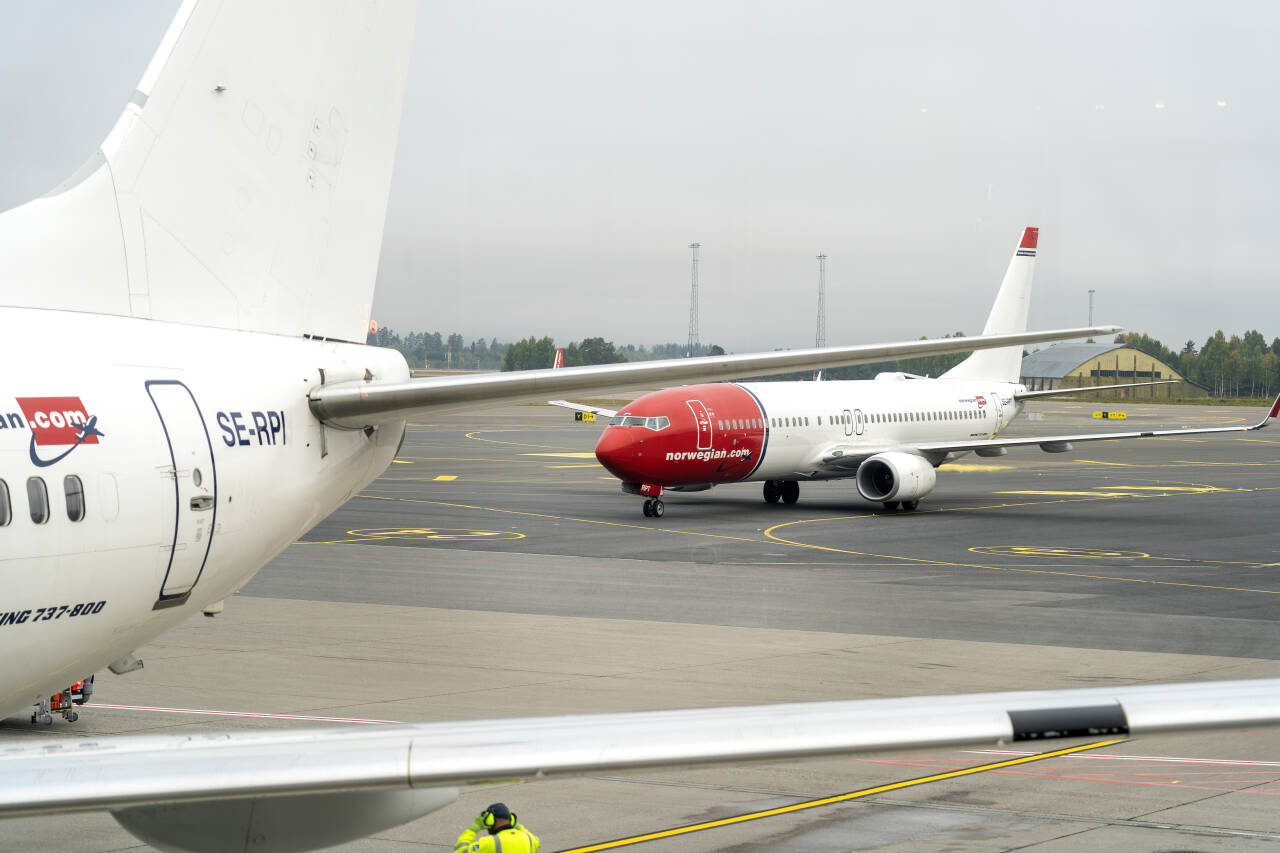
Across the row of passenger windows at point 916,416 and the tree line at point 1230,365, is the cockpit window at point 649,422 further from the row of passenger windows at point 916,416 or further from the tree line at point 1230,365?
the tree line at point 1230,365

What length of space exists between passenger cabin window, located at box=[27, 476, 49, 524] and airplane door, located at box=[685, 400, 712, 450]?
29651 millimetres

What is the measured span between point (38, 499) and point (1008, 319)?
4533cm

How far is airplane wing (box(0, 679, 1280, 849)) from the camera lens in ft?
17.5

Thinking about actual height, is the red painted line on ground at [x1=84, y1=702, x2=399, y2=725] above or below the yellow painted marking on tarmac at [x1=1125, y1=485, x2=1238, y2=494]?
below

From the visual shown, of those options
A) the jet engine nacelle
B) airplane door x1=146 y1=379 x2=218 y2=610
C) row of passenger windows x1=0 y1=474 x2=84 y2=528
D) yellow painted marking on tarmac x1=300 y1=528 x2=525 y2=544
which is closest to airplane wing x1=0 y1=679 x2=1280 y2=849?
row of passenger windows x1=0 y1=474 x2=84 y2=528

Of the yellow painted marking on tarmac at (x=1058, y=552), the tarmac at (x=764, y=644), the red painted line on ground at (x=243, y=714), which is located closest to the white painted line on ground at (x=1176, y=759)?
the tarmac at (x=764, y=644)

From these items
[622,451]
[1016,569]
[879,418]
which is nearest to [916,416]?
[879,418]

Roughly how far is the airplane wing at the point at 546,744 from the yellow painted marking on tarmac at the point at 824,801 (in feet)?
14.3

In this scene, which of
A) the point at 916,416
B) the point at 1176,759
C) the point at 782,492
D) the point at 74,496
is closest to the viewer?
the point at 74,496

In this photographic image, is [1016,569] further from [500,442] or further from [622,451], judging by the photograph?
[500,442]

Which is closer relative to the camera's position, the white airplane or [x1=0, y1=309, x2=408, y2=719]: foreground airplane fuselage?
the white airplane

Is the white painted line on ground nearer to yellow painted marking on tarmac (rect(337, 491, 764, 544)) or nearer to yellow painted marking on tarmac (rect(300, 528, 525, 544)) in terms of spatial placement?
yellow painted marking on tarmac (rect(337, 491, 764, 544))

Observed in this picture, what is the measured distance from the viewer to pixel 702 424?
3747 centimetres

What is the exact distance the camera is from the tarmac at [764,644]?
1141 centimetres
